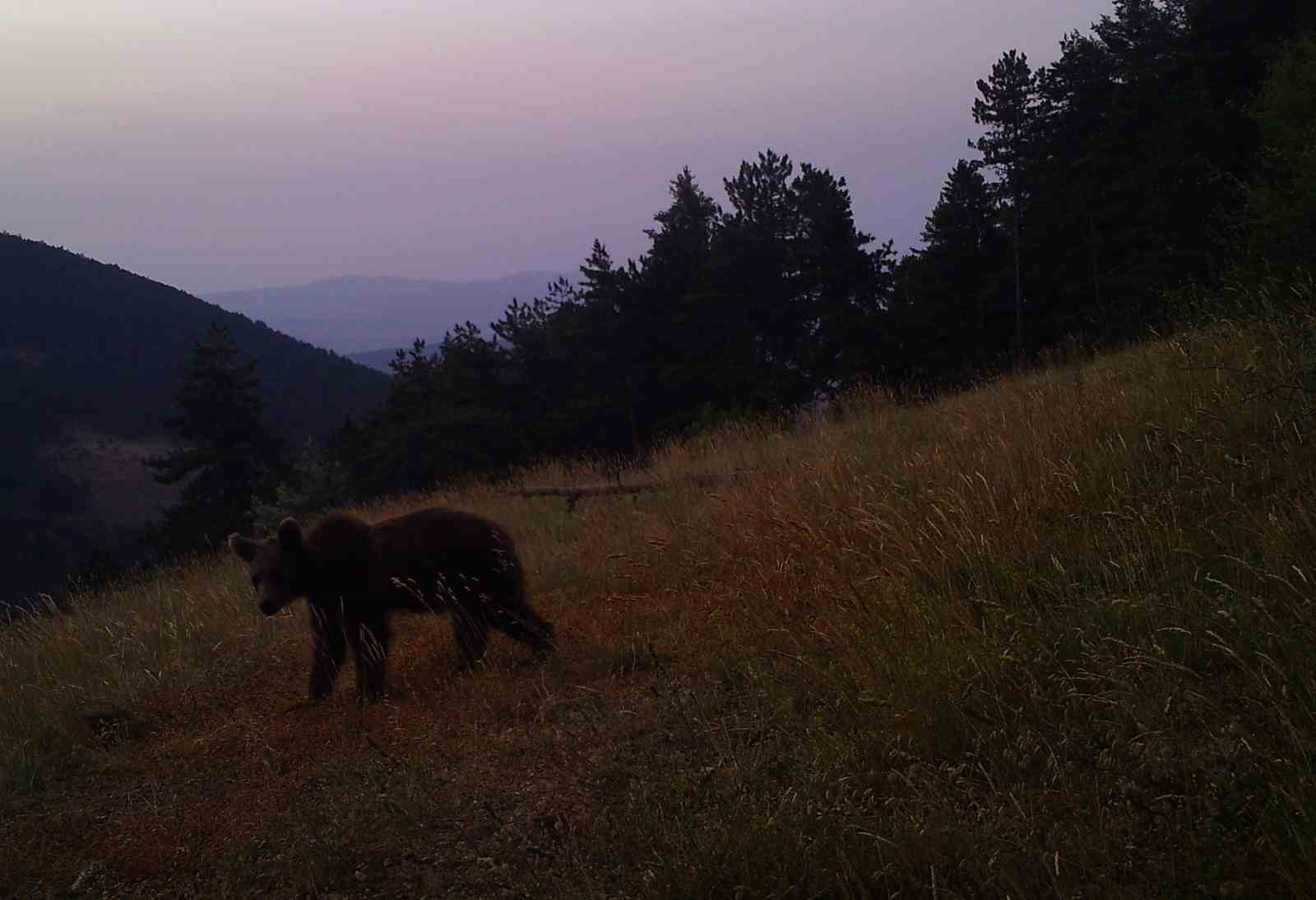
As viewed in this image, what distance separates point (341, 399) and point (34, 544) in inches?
1127

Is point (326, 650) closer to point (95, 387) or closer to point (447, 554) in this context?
point (447, 554)

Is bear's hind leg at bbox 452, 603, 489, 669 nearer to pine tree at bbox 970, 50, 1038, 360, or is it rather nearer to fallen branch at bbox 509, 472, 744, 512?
fallen branch at bbox 509, 472, 744, 512

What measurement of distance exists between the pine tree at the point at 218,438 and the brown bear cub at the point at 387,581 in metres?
35.3

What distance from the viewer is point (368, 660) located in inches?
221

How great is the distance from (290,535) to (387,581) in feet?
2.18

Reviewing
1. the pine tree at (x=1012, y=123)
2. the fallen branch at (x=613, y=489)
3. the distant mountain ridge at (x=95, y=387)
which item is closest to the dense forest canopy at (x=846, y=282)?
the pine tree at (x=1012, y=123)

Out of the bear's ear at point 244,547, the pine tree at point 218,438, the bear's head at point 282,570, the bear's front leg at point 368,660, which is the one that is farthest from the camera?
the pine tree at point 218,438

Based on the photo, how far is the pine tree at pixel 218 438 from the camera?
39469 mm

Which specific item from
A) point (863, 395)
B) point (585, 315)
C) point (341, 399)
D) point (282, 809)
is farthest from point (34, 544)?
point (282, 809)

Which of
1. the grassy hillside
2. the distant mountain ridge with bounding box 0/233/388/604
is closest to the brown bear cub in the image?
the grassy hillside

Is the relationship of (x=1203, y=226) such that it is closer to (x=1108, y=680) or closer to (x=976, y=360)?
(x=976, y=360)

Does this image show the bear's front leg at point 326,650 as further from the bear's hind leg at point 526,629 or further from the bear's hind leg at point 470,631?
the bear's hind leg at point 526,629

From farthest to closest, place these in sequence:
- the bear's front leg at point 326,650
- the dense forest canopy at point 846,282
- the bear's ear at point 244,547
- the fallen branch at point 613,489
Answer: the dense forest canopy at point 846,282 → the fallen branch at point 613,489 → the bear's ear at point 244,547 → the bear's front leg at point 326,650

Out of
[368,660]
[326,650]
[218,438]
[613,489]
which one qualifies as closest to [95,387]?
[218,438]
